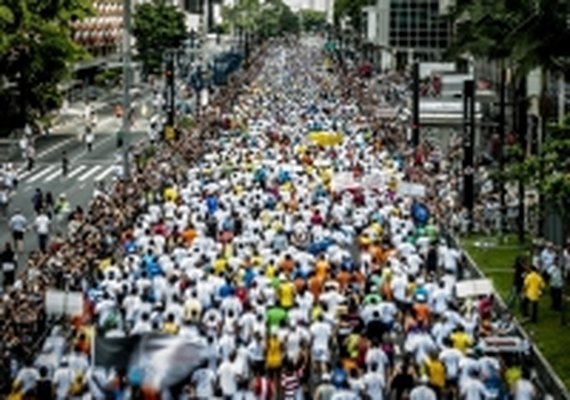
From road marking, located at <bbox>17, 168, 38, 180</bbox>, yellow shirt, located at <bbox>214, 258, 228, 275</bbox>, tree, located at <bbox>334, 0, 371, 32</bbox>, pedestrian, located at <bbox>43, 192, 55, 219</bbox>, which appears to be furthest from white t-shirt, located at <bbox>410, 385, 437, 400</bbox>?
tree, located at <bbox>334, 0, 371, 32</bbox>

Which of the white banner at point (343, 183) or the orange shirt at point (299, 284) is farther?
the white banner at point (343, 183)

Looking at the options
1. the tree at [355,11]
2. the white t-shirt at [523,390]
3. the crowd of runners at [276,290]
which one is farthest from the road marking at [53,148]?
the tree at [355,11]

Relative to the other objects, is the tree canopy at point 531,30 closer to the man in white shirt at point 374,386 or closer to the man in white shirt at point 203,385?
the man in white shirt at point 374,386

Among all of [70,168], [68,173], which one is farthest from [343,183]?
[70,168]

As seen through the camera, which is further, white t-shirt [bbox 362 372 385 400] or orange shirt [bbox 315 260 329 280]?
orange shirt [bbox 315 260 329 280]

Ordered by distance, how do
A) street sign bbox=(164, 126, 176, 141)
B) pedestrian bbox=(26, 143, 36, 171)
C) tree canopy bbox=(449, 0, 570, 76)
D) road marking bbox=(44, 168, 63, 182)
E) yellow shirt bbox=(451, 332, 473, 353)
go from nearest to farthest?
1. yellow shirt bbox=(451, 332, 473, 353)
2. tree canopy bbox=(449, 0, 570, 76)
3. road marking bbox=(44, 168, 63, 182)
4. pedestrian bbox=(26, 143, 36, 171)
5. street sign bbox=(164, 126, 176, 141)

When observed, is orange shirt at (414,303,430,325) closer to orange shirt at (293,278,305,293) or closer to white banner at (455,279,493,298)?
white banner at (455,279,493,298)

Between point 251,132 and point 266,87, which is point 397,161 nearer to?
point 251,132

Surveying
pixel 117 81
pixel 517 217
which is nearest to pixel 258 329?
pixel 517 217
